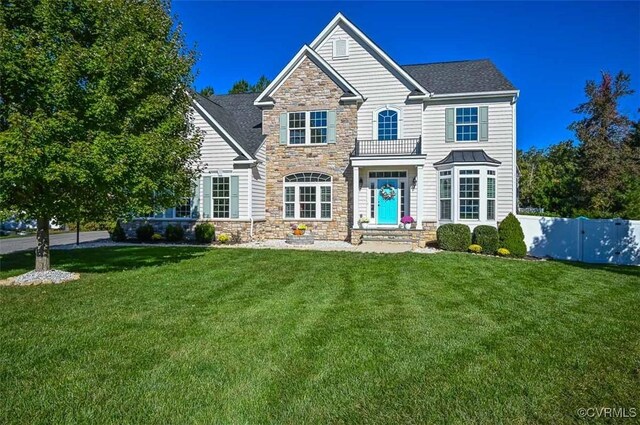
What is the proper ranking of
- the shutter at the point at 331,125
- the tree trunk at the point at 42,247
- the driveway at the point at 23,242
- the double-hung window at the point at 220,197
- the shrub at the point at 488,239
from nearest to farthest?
the tree trunk at the point at 42,247, the shrub at the point at 488,239, the driveway at the point at 23,242, the double-hung window at the point at 220,197, the shutter at the point at 331,125

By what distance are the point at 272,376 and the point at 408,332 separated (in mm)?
2156

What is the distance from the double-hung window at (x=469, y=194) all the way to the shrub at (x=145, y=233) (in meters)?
14.0

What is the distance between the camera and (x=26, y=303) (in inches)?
264

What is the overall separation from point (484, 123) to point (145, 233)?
16203 mm

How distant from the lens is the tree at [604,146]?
22.2 m

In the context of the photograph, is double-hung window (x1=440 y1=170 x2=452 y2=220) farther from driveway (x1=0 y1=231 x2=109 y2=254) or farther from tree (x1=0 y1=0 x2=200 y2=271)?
driveway (x1=0 y1=231 x2=109 y2=254)

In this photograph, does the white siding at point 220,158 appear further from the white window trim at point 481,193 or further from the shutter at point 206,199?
the white window trim at point 481,193

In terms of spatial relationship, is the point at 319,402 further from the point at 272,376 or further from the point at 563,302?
the point at 563,302

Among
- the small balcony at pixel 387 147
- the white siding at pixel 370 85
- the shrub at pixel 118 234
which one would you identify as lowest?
the shrub at pixel 118 234

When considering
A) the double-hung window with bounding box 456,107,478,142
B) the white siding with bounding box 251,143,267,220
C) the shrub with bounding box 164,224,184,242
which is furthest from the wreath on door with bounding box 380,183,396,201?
the shrub with bounding box 164,224,184,242

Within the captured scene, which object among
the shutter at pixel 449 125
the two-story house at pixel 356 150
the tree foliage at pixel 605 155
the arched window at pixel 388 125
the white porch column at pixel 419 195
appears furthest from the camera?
the tree foliage at pixel 605 155

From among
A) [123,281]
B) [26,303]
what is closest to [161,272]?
[123,281]

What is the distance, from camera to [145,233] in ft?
58.3

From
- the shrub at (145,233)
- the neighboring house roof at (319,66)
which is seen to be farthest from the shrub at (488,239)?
the shrub at (145,233)
